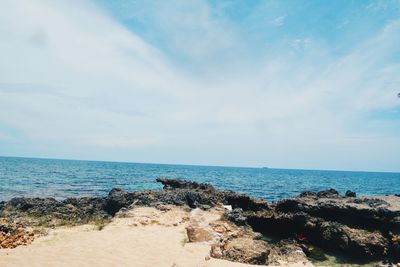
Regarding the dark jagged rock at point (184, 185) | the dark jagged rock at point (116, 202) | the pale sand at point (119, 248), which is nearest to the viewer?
the pale sand at point (119, 248)

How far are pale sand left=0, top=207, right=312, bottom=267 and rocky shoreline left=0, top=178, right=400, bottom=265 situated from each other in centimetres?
83

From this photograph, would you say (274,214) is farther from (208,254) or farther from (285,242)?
(208,254)

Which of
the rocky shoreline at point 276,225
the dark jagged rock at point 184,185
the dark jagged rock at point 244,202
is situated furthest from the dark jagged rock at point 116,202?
the dark jagged rock at point 184,185

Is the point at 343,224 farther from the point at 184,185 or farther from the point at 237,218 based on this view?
the point at 184,185

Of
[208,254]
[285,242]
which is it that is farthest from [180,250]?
[285,242]

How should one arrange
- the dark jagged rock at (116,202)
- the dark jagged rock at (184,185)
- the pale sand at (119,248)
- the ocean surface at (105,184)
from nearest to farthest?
the pale sand at (119,248), the dark jagged rock at (116,202), the dark jagged rock at (184,185), the ocean surface at (105,184)

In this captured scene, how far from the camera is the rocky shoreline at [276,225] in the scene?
1388cm

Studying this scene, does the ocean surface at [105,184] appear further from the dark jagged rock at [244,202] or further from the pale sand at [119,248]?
the pale sand at [119,248]

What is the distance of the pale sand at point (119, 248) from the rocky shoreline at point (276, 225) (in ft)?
2.71

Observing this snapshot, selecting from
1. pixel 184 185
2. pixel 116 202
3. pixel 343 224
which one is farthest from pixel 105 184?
pixel 343 224

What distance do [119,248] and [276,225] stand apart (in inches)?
341

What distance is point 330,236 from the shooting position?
15.0 metres

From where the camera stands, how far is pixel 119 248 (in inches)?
548

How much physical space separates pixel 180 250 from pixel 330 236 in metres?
6.76
